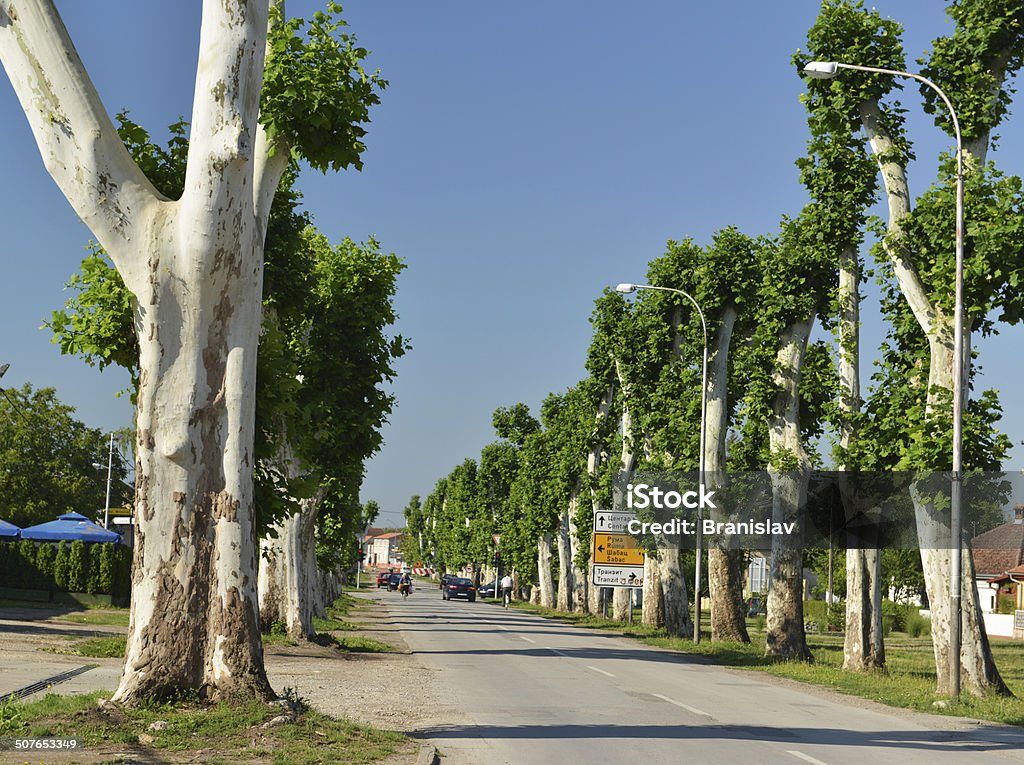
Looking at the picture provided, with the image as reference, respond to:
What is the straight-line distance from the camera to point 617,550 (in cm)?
4138

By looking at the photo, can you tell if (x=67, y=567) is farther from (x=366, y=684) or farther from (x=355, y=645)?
(x=366, y=684)

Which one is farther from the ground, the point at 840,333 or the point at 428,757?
the point at 840,333

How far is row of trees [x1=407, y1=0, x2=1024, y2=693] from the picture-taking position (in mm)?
20844

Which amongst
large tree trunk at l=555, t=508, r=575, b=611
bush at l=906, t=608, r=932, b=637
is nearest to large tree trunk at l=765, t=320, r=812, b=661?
bush at l=906, t=608, r=932, b=637

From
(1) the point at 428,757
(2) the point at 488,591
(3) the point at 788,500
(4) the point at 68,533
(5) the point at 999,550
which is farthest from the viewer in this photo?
(2) the point at 488,591

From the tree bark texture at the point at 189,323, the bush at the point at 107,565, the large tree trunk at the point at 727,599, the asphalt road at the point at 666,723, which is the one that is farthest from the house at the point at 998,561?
the tree bark texture at the point at 189,323

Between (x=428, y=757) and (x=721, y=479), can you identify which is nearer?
(x=428, y=757)

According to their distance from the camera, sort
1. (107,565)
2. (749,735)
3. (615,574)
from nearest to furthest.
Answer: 1. (749,735)
2. (107,565)
3. (615,574)

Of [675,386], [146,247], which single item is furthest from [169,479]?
[675,386]

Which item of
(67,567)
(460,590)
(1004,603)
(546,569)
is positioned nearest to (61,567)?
(67,567)

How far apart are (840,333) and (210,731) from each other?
67.8ft

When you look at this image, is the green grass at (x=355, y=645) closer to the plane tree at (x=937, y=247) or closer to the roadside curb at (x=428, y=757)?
the plane tree at (x=937, y=247)

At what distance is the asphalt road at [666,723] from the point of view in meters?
12.0

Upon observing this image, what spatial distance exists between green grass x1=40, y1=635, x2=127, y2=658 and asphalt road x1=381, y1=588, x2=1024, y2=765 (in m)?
6.17
